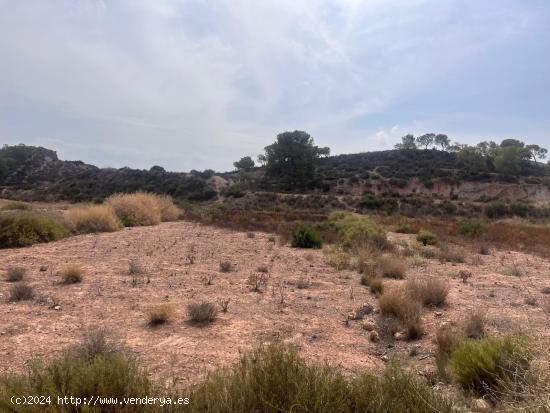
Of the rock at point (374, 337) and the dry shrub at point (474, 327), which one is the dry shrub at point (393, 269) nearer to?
the dry shrub at point (474, 327)

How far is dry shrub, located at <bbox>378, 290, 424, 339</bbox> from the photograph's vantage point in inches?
236

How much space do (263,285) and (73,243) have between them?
27.2 feet

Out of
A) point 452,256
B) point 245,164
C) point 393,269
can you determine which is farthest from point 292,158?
point 393,269

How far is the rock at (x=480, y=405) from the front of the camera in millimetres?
3457

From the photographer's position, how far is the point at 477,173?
60.8 meters

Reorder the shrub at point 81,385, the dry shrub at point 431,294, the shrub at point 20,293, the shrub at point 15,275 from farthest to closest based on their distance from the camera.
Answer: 1. the shrub at point 15,275
2. the dry shrub at point 431,294
3. the shrub at point 20,293
4. the shrub at point 81,385

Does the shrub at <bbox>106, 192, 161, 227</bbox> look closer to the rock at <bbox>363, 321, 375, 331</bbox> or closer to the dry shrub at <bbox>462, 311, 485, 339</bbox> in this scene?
the rock at <bbox>363, 321, 375, 331</bbox>

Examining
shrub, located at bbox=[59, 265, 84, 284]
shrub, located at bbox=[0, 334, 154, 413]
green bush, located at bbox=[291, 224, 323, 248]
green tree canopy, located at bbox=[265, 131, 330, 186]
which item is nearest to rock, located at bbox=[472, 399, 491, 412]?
shrub, located at bbox=[0, 334, 154, 413]

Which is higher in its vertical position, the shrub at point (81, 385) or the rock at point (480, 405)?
the shrub at point (81, 385)

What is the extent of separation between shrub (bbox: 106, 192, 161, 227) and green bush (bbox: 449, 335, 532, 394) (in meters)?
19.0

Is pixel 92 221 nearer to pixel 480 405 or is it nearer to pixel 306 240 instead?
pixel 306 240

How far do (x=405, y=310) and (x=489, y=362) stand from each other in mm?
2704

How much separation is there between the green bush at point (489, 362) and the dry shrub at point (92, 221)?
54.2ft

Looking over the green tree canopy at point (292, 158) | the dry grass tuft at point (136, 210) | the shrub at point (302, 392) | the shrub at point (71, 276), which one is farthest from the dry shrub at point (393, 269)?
the green tree canopy at point (292, 158)
